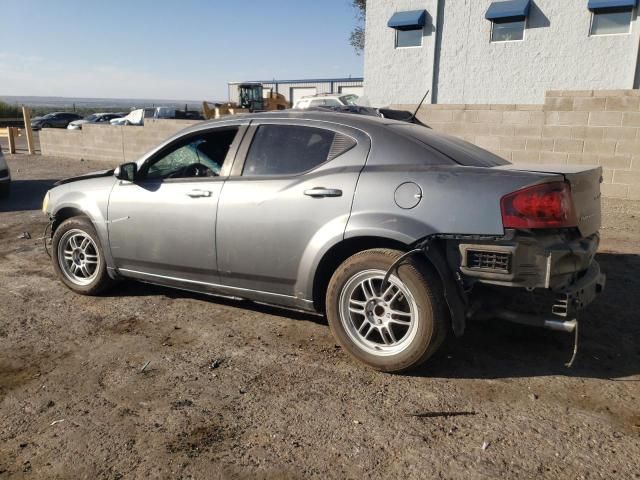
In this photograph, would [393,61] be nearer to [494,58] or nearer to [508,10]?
[494,58]

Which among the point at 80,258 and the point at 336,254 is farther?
the point at 80,258

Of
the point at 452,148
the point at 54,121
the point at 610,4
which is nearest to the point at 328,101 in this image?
the point at 610,4

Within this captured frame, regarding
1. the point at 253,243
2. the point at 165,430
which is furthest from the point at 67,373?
the point at 253,243

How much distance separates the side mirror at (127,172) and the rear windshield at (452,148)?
2.25 metres

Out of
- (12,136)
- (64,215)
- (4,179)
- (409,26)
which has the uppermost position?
(409,26)

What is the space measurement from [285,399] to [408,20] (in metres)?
19.5

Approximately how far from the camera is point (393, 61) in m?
21.4

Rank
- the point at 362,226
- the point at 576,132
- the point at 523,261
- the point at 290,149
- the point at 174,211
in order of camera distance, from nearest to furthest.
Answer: the point at 523,261 < the point at 362,226 < the point at 290,149 < the point at 174,211 < the point at 576,132

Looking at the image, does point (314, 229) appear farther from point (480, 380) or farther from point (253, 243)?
point (480, 380)

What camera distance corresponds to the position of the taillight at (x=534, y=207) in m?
3.14

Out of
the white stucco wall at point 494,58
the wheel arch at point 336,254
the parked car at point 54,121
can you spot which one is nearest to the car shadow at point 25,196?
the wheel arch at point 336,254

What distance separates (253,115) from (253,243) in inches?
42.7

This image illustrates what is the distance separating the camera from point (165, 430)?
2932 mm

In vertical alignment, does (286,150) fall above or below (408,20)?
below
